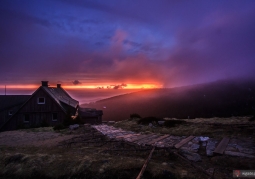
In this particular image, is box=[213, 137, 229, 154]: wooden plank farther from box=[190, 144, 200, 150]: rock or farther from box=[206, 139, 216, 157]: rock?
box=[190, 144, 200, 150]: rock

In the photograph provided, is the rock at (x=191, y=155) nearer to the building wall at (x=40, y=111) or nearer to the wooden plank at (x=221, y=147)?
the wooden plank at (x=221, y=147)

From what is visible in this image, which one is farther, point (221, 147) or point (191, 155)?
point (221, 147)

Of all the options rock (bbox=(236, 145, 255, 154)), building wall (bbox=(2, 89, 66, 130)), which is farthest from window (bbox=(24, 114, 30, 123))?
rock (bbox=(236, 145, 255, 154))

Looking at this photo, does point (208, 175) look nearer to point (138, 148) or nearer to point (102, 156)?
point (138, 148)

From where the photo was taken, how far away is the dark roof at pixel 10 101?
38344 millimetres

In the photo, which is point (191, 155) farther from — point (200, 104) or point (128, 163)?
point (200, 104)

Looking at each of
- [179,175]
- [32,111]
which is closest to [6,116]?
[32,111]

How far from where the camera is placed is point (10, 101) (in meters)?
39.9

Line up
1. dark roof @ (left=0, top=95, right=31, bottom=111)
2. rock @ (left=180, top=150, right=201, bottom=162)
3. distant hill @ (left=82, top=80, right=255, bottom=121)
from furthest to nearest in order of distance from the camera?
distant hill @ (left=82, top=80, right=255, bottom=121)
dark roof @ (left=0, top=95, right=31, bottom=111)
rock @ (left=180, top=150, right=201, bottom=162)

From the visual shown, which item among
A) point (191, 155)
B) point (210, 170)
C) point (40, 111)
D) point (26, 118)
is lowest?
point (210, 170)

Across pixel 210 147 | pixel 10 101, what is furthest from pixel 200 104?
pixel 10 101

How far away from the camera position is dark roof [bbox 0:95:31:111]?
3834cm

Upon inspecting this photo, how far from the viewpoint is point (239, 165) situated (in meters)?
6.27

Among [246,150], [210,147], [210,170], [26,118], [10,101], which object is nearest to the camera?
[210,170]
